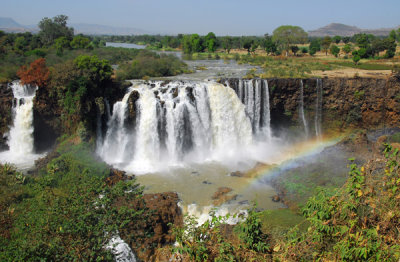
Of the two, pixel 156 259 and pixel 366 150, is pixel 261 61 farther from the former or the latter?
pixel 156 259

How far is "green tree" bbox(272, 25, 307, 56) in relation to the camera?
Result: 168ft

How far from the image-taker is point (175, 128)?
19.0m

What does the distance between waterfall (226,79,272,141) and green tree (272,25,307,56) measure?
31805 millimetres

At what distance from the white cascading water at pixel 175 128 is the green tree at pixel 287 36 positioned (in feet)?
113

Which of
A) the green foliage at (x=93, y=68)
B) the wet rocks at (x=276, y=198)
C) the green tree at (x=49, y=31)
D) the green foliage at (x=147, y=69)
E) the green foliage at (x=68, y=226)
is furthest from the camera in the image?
the green tree at (x=49, y=31)

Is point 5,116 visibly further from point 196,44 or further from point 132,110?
point 196,44

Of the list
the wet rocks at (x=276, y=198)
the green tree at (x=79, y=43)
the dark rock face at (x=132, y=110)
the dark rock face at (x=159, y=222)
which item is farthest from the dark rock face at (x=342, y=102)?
the green tree at (x=79, y=43)

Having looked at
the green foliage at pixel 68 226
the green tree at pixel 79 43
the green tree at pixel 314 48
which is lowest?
the green foliage at pixel 68 226

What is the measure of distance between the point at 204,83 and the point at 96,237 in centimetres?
1455

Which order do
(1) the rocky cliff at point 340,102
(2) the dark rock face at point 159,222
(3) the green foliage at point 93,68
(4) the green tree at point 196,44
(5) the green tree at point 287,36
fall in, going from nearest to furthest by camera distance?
(2) the dark rock face at point 159,222 → (3) the green foliage at point 93,68 → (1) the rocky cliff at point 340,102 → (5) the green tree at point 287,36 → (4) the green tree at point 196,44

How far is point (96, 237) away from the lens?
7246mm

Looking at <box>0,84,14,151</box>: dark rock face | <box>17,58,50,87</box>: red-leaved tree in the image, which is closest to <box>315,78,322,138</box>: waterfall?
<box>17,58,50,87</box>: red-leaved tree

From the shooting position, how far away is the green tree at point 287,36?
5128 cm

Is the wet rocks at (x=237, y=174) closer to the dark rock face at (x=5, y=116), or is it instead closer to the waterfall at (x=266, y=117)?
the waterfall at (x=266, y=117)
